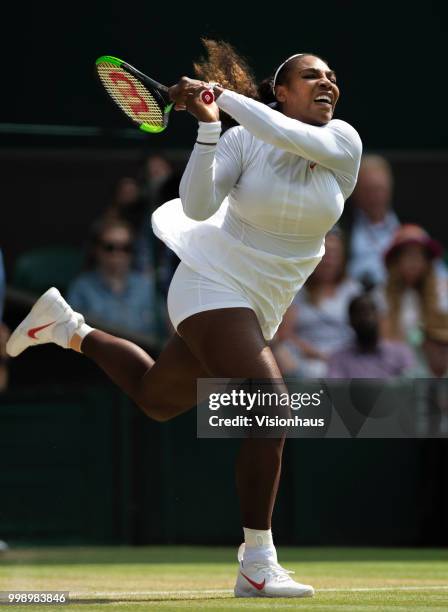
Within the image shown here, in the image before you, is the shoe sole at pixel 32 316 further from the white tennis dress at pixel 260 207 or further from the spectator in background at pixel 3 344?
the spectator in background at pixel 3 344

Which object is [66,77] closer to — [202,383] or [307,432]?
[307,432]

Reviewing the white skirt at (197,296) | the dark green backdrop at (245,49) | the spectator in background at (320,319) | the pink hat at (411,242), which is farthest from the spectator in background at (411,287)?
the white skirt at (197,296)

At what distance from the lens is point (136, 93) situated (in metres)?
5.16

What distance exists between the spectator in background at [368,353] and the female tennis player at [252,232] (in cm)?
351

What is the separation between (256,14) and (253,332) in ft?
17.5

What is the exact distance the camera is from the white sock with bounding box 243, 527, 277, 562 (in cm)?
457

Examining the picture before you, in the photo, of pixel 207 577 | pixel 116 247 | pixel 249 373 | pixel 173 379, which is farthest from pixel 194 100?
pixel 116 247

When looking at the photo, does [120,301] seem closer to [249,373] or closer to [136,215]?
[136,215]

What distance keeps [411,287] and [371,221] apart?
0.58 metres

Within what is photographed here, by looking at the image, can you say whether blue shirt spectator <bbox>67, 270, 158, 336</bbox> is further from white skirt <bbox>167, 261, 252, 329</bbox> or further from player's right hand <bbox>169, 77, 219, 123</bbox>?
player's right hand <bbox>169, 77, 219, 123</bbox>

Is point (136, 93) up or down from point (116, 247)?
up

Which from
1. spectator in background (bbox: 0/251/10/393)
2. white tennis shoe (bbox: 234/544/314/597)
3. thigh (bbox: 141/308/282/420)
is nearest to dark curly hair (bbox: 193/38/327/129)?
thigh (bbox: 141/308/282/420)

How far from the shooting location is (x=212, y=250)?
16.0ft

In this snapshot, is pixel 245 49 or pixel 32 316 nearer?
pixel 32 316
